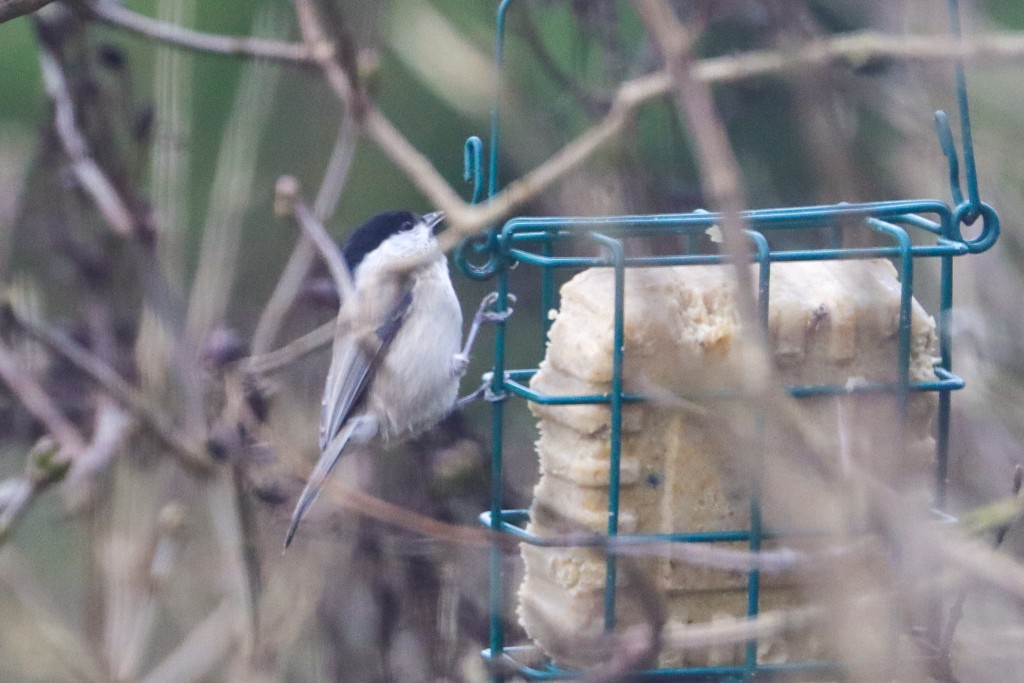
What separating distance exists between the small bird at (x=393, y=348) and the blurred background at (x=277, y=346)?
156 mm

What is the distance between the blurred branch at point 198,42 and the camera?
3.13 meters

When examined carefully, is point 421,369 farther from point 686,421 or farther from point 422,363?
point 686,421

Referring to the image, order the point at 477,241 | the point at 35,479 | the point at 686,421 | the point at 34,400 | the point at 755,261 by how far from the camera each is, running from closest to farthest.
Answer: the point at 755,261 → the point at 686,421 → the point at 477,241 → the point at 35,479 → the point at 34,400

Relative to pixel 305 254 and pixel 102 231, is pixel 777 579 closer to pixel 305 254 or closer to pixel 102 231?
pixel 305 254

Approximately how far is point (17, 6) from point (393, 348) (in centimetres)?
192

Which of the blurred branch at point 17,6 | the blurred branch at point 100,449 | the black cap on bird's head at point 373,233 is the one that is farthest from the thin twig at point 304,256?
the blurred branch at point 17,6

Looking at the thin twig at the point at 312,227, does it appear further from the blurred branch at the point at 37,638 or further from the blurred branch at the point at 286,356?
the blurred branch at the point at 37,638

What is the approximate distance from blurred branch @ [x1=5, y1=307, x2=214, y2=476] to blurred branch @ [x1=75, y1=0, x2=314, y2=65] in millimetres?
736

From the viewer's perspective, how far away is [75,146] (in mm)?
3496

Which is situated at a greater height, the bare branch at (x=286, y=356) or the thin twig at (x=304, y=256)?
the thin twig at (x=304, y=256)

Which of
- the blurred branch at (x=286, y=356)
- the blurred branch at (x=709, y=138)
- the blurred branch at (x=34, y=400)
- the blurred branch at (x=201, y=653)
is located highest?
the blurred branch at (x=709, y=138)

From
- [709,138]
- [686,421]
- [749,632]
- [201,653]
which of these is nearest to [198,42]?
[686,421]

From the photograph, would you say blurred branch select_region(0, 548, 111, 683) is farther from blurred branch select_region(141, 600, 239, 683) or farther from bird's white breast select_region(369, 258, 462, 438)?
bird's white breast select_region(369, 258, 462, 438)

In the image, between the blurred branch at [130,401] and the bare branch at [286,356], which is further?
the blurred branch at [130,401]
